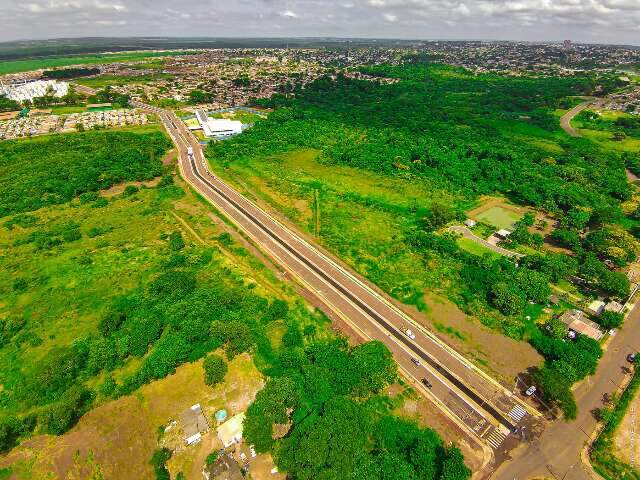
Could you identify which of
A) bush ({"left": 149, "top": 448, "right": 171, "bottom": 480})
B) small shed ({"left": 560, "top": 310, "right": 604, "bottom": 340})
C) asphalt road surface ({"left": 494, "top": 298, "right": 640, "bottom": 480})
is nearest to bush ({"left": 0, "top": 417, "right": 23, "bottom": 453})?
bush ({"left": 149, "top": 448, "right": 171, "bottom": 480})

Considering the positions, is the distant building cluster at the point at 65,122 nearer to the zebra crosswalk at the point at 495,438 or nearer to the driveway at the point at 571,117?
the zebra crosswalk at the point at 495,438

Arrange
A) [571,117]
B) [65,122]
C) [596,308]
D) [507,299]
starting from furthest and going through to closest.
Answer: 1. [571,117]
2. [65,122]
3. [596,308]
4. [507,299]

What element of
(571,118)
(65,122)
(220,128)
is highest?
(220,128)

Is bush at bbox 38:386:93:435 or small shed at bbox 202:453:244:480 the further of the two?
bush at bbox 38:386:93:435

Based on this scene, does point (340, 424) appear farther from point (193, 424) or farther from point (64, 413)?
point (64, 413)

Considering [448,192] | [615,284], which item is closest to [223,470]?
[615,284]

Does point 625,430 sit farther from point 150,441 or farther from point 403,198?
point 403,198

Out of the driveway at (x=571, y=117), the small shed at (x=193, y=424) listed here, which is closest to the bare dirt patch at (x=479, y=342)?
the small shed at (x=193, y=424)

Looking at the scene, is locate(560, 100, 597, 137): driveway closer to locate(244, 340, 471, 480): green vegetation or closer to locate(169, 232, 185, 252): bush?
locate(244, 340, 471, 480): green vegetation
